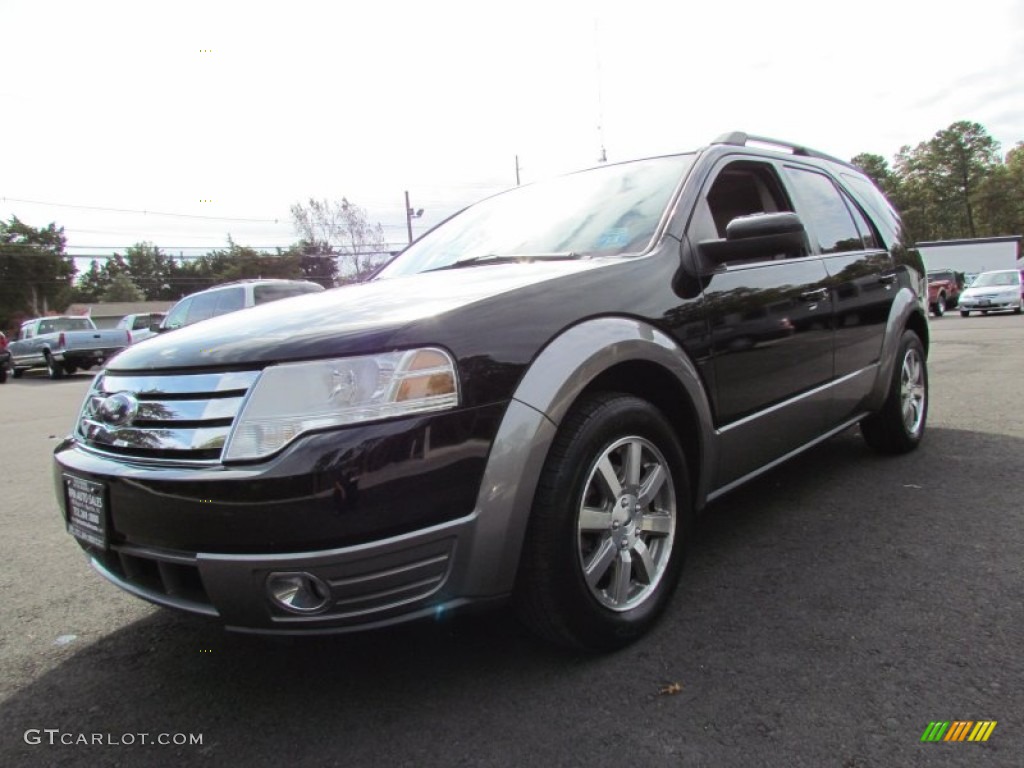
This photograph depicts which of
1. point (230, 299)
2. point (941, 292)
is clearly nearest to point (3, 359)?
point (230, 299)

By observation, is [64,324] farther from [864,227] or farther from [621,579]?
[621,579]

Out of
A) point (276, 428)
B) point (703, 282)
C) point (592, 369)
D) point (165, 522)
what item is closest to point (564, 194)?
point (703, 282)

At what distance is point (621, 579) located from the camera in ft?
7.55

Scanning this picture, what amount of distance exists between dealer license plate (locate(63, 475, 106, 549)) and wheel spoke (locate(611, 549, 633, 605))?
1560mm

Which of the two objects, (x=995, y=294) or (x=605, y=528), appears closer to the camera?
(x=605, y=528)

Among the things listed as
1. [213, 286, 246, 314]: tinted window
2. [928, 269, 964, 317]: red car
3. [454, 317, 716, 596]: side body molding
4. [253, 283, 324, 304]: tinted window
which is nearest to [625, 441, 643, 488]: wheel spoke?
[454, 317, 716, 596]: side body molding

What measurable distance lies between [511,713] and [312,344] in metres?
1.18

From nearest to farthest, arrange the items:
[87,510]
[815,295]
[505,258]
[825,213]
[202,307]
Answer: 1. [87,510]
2. [505,258]
3. [815,295]
4. [825,213]
5. [202,307]

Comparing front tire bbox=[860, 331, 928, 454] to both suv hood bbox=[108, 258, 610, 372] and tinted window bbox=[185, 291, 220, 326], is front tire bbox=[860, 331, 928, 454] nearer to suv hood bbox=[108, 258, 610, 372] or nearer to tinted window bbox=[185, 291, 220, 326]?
suv hood bbox=[108, 258, 610, 372]

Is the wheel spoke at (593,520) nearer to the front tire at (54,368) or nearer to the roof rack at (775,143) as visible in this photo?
the roof rack at (775,143)

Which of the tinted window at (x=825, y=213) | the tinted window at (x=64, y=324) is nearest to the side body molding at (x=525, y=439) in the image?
the tinted window at (x=825, y=213)

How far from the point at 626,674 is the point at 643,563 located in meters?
0.38

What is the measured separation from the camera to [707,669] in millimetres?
2150
